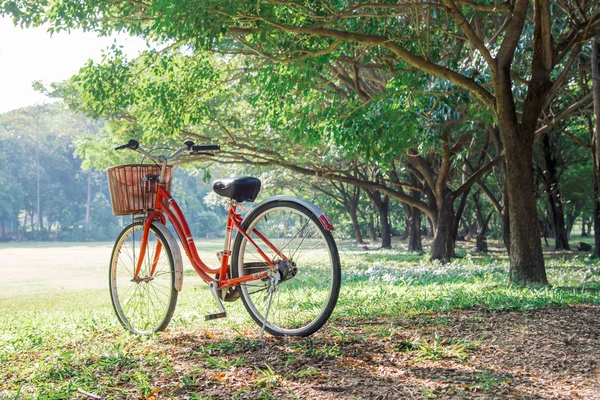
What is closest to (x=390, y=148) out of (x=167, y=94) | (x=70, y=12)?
(x=167, y=94)

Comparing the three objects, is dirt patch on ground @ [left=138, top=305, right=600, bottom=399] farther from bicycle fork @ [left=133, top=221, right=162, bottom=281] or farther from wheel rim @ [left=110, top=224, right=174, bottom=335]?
bicycle fork @ [left=133, top=221, right=162, bottom=281]

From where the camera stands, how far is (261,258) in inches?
161

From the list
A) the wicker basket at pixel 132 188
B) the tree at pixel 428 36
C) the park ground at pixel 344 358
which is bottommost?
the park ground at pixel 344 358

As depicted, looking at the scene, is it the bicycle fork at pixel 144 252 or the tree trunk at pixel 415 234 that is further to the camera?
the tree trunk at pixel 415 234

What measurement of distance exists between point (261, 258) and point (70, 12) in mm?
4210

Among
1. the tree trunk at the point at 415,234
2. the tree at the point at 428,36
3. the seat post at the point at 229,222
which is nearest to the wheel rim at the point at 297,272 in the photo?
the seat post at the point at 229,222

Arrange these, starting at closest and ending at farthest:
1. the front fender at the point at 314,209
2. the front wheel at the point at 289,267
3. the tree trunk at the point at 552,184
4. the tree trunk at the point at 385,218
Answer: the front fender at the point at 314,209
the front wheel at the point at 289,267
the tree trunk at the point at 552,184
the tree trunk at the point at 385,218

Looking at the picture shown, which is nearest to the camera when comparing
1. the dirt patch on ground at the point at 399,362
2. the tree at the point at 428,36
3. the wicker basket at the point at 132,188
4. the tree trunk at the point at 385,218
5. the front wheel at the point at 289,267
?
the dirt patch on ground at the point at 399,362

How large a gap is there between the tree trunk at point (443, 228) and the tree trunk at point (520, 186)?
8.23 m

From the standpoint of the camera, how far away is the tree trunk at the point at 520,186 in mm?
7820

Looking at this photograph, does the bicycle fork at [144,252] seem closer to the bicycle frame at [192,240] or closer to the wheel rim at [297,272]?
the bicycle frame at [192,240]

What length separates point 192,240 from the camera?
4.39m

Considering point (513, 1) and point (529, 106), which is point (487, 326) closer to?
point (529, 106)

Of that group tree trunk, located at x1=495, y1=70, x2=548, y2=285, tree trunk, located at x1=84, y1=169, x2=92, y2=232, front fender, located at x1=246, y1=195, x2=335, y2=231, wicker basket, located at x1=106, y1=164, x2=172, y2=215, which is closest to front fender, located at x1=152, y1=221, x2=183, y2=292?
wicker basket, located at x1=106, y1=164, x2=172, y2=215
